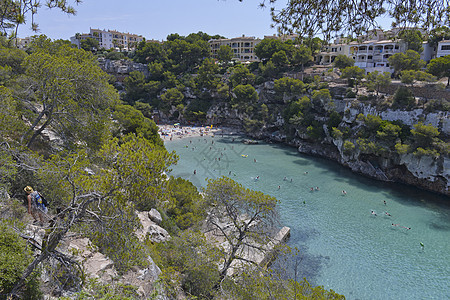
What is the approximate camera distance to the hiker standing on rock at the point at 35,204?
6.54 m

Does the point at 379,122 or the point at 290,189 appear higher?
the point at 379,122

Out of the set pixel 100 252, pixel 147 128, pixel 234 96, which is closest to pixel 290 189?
pixel 147 128

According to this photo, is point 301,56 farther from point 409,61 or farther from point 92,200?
point 92,200

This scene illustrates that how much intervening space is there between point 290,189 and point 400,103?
42.7 ft

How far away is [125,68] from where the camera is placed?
51.5 m

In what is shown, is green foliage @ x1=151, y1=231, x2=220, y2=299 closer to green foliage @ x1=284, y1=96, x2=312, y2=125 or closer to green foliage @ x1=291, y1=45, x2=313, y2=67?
green foliage @ x1=284, y1=96, x2=312, y2=125

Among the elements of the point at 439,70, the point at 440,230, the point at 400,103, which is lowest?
the point at 440,230

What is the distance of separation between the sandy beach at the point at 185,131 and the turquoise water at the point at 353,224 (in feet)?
31.4

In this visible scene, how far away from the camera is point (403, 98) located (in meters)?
24.6

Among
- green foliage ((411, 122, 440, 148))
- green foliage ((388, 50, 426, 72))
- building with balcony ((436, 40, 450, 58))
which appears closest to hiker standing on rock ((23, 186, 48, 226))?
green foliage ((411, 122, 440, 148))

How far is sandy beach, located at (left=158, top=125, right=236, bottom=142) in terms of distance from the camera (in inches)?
1506

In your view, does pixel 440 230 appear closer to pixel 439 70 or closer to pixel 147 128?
pixel 439 70

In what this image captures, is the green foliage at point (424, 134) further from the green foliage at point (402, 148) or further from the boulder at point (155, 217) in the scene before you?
the boulder at point (155, 217)

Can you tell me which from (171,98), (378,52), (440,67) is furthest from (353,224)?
(171,98)
